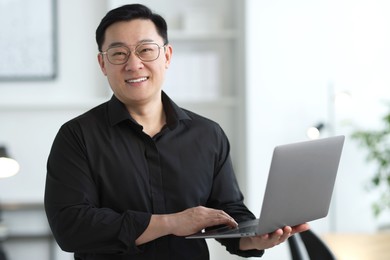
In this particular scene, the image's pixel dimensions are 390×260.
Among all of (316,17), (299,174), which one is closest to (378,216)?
(316,17)

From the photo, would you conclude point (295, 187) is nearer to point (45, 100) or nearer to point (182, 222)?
point (182, 222)

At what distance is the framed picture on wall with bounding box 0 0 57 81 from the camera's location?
545 cm

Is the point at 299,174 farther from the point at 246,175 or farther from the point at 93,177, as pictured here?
the point at 246,175

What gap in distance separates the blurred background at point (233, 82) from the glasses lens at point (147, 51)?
10.6ft

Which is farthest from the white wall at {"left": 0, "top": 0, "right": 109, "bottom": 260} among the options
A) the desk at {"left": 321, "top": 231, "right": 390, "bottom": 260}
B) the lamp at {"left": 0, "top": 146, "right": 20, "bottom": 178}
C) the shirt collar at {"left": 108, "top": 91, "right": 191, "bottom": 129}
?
the shirt collar at {"left": 108, "top": 91, "right": 191, "bottom": 129}

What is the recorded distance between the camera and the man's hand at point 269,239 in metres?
1.99

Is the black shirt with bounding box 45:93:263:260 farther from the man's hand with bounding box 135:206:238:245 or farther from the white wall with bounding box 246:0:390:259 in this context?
the white wall with bounding box 246:0:390:259

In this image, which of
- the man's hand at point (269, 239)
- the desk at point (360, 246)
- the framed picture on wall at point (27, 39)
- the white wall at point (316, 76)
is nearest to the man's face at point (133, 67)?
the man's hand at point (269, 239)

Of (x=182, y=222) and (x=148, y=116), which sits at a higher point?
(x=148, y=116)

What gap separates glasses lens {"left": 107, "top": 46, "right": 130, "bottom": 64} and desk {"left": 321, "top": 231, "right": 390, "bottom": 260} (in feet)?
6.25

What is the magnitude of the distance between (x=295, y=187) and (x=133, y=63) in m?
0.52

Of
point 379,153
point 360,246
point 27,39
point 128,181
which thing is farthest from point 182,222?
point 27,39

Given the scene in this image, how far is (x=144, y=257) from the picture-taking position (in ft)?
6.67

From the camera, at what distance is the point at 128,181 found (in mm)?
2031
